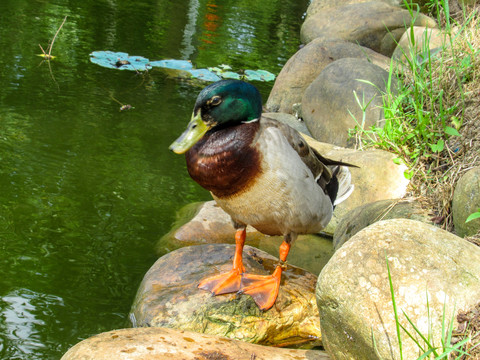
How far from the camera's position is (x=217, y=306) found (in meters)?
3.30

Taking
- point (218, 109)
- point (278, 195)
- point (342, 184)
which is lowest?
point (342, 184)

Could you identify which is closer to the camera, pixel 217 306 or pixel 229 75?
pixel 217 306

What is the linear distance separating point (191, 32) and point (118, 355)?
29.5 ft

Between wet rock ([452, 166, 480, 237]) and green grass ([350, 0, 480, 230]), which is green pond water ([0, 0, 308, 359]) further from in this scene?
wet rock ([452, 166, 480, 237])

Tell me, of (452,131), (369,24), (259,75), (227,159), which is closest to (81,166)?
(227,159)

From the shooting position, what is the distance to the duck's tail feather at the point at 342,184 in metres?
3.77

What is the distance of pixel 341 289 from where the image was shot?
2580 millimetres

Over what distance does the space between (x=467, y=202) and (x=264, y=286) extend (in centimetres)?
128

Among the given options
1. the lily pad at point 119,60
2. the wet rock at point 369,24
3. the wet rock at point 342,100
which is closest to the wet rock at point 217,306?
the wet rock at point 342,100

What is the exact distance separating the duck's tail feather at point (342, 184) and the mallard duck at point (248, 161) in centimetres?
48

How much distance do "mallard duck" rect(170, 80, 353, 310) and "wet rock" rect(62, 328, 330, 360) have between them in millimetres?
464

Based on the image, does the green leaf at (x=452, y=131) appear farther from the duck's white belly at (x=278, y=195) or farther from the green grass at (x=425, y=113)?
the duck's white belly at (x=278, y=195)

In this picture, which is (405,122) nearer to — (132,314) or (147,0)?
(132,314)

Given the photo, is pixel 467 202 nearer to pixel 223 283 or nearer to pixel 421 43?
pixel 223 283
